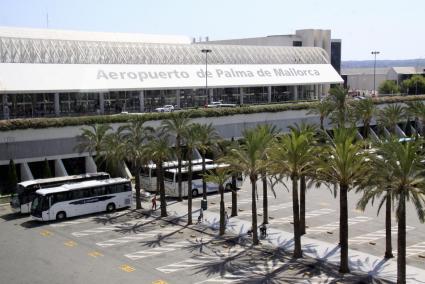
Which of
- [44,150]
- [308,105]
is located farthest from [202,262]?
[308,105]

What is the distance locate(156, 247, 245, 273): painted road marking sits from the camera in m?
28.8

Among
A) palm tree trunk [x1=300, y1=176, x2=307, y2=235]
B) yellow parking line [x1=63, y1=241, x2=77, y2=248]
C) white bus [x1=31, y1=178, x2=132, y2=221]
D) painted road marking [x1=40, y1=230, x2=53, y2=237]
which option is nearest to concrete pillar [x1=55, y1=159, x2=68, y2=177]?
white bus [x1=31, y1=178, x2=132, y2=221]

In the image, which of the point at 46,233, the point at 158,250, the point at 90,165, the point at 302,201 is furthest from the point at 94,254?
the point at 90,165

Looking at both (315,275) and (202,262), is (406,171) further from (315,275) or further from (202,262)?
(202,262)

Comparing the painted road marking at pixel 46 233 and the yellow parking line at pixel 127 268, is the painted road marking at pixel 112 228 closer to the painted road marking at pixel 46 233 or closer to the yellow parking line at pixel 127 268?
the painted road marking at pixel 46 233

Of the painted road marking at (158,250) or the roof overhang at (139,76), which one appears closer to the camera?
the painted road marking at (158,250)

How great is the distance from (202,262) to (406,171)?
12.5m

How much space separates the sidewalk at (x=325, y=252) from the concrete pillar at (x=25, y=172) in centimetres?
1662

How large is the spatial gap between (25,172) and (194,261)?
26.9 meters

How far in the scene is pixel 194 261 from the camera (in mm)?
30047

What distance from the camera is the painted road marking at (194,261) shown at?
2875 centimetres

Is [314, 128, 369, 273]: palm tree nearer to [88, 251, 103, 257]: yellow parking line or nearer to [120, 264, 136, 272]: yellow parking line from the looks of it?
[120, 264, 136, 272]: yellow parking line

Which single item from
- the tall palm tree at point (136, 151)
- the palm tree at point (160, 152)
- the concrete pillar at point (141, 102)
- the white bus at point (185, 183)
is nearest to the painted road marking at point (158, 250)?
the palm tree at point (160, 152)

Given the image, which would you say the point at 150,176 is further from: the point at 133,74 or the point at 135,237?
the point at 133,74
